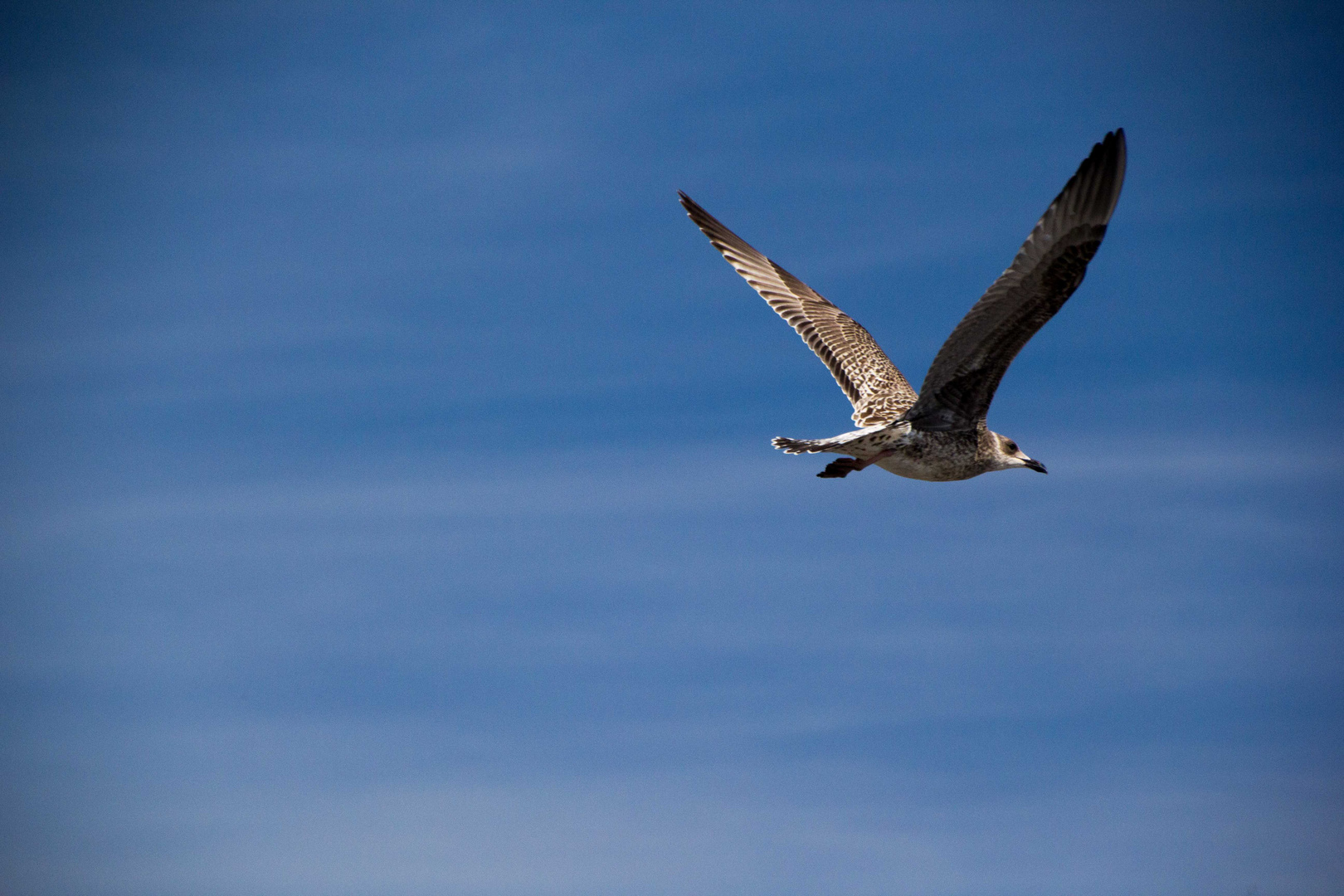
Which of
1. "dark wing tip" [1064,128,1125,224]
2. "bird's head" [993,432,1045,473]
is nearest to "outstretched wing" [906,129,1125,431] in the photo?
"dark wing tip" [1064,128,1125,224]

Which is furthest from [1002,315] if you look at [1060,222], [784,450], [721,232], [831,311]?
[721,232]

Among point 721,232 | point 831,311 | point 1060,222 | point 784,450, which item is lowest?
point 784,450

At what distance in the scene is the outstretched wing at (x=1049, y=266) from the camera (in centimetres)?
2073

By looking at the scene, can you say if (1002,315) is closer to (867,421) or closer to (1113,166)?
(1113,166)

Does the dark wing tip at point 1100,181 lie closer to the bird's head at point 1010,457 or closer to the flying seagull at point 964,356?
the flying seagull at point 964,356

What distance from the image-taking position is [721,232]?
33844mm

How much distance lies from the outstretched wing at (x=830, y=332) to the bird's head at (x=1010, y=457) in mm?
2016

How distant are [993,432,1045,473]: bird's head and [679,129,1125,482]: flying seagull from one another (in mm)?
23

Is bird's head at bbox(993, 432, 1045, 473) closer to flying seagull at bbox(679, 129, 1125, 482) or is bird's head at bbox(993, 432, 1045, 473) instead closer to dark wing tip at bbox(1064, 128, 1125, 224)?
flying seagull at bbox(679, 129, 1125, 482)

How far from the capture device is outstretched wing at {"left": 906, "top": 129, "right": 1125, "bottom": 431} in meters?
20.7

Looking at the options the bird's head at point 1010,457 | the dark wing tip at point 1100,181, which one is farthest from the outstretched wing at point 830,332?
the dark wing tip at point 1100,181

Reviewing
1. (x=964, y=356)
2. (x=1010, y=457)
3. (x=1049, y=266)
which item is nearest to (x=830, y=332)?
(x=1010, y=457)

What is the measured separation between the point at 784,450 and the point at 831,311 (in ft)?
28.8

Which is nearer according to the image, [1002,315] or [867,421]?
[1002,315]
